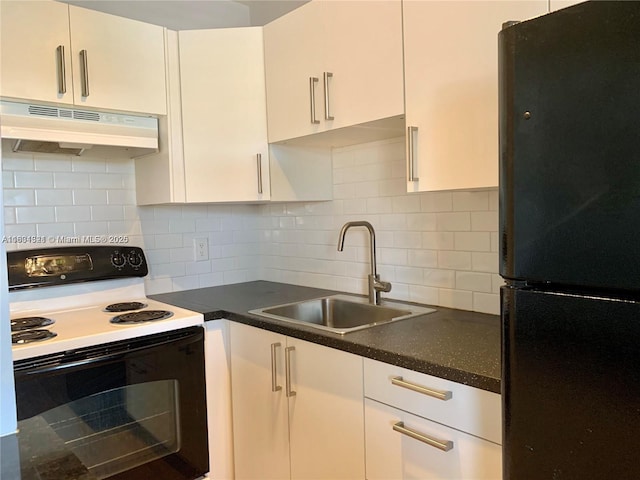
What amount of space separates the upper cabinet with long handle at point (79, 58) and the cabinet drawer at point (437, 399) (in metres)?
1.45

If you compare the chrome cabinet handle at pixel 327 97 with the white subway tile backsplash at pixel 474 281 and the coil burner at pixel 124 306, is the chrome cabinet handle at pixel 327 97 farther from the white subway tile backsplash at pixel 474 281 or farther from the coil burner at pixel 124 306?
the coil burner at pixel 124 306

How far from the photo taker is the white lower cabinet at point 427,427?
3.94 feet

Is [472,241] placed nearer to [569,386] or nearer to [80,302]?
[569,386]

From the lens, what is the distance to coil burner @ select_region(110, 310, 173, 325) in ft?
6.14

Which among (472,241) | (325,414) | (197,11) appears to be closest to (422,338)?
(325,414)

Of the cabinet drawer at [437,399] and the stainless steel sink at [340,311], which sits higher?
the stainless steel sink at [340,311]

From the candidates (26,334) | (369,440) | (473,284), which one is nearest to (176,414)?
(26,334)

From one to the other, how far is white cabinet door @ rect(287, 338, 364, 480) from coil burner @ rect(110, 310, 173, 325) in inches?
21.7

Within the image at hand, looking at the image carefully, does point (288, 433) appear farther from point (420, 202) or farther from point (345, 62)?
point (345, 62)

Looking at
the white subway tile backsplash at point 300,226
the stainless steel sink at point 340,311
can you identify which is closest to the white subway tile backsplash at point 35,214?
the white subway tile backsplash at point 300,226

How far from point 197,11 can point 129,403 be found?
6.35 feet

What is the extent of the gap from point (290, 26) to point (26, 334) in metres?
1.55

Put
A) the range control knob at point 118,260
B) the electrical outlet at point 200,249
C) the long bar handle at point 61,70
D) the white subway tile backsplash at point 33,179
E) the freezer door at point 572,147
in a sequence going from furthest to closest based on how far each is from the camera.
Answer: the electrical outlet at point 200,249, the range control knob at point 118,260, the white subway tile backsplash at point 33,179, the long bar handle at point 61,70, the freezer door at point 572,147

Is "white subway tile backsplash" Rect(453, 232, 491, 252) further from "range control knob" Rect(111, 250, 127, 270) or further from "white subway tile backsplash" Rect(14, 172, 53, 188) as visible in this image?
"white subway tile backsplash" Rect(14, 172, 53, 188)
